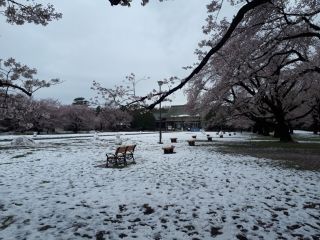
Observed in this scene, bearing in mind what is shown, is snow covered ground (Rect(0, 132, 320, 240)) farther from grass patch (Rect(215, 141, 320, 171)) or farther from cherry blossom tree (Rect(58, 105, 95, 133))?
cherry blossom tree (Rect(58, 105, 95, 133))

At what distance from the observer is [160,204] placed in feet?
23.6

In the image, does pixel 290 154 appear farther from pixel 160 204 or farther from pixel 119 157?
pixel 160 204

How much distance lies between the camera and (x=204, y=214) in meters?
6.48

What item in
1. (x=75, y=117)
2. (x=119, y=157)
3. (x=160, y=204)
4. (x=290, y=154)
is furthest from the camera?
(x=75, y=117)

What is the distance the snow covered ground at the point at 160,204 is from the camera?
5578 millimetres

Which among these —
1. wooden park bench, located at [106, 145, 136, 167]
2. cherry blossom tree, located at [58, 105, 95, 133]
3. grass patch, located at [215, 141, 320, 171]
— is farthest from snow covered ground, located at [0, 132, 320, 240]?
cherry blossom tree, located at [58, 105, 95, 133]

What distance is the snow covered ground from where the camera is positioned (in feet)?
18.3

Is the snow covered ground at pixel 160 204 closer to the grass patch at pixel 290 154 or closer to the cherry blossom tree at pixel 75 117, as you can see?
the grass patch at pixel 290 154

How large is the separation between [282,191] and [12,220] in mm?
6857

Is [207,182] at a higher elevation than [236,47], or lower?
lower

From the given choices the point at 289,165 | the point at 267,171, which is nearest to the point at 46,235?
the point at 267,171

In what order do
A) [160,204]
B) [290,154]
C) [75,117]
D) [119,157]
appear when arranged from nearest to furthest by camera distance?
[160,204] < [119,157] < [290,154] < [75,117]

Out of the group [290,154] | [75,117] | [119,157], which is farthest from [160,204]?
[75,117]

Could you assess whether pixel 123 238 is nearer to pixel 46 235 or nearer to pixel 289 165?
pixel 46 235
